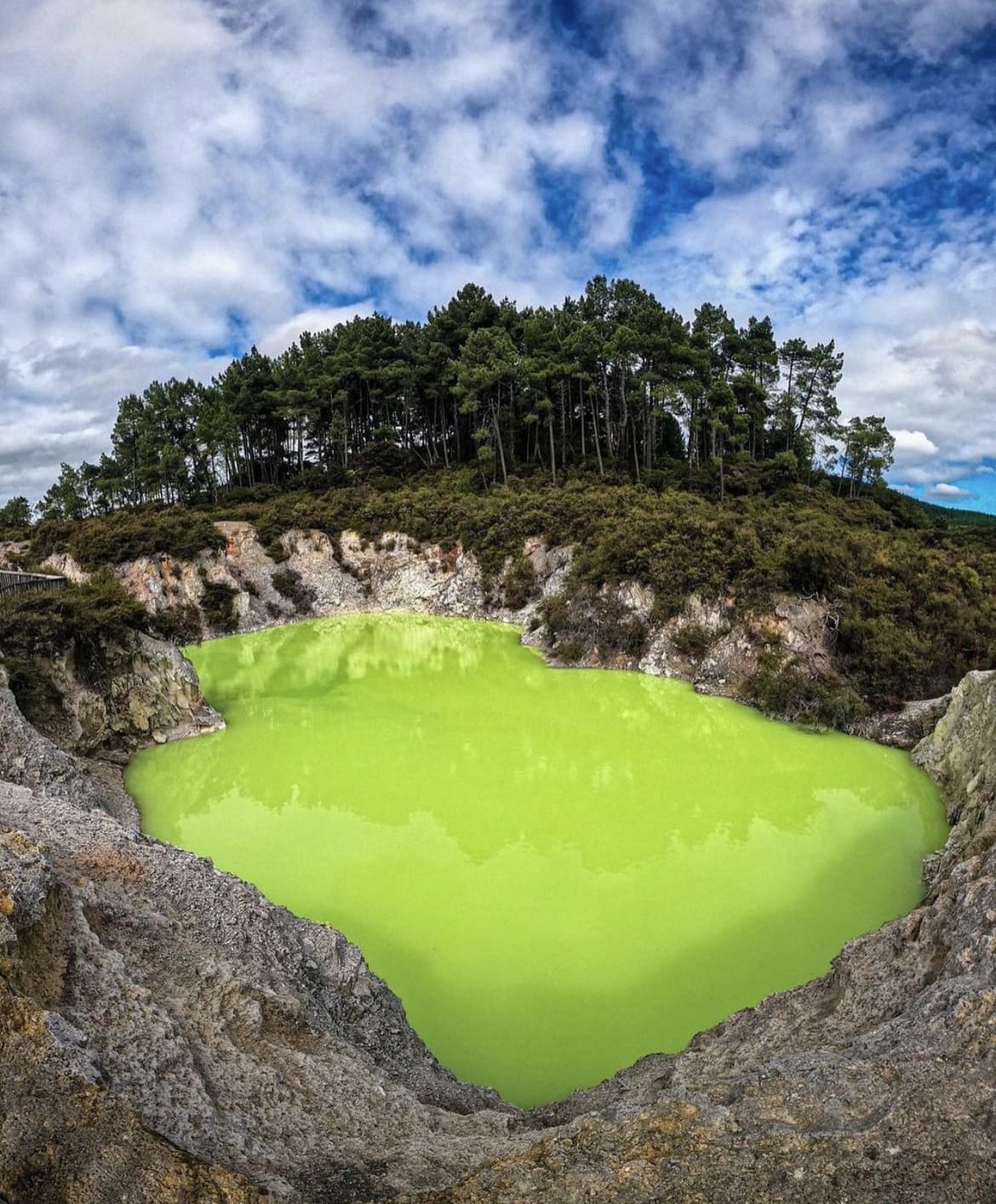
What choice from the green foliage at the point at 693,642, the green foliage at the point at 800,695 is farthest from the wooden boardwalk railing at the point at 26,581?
the green foliage at the point at 800,695

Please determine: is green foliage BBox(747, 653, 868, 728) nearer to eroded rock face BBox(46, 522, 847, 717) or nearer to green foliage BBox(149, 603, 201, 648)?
eroded rock face BBox(46, 522, 847, 717)

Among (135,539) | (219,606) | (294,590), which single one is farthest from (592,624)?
(135,539)

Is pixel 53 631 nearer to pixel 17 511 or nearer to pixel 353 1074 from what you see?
pixel 353 1074

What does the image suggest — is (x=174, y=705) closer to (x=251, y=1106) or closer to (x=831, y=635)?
(x=251, y=1106)

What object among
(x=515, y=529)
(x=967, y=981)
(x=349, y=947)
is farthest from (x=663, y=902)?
(x=515, y=529)

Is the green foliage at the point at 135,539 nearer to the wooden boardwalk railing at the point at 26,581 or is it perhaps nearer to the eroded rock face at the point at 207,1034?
Result: the wooden boardwalk railing at the point at 26,581

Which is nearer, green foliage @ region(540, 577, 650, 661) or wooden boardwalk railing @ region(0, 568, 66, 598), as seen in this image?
green foliage @ region(540, 577, 650, 661)

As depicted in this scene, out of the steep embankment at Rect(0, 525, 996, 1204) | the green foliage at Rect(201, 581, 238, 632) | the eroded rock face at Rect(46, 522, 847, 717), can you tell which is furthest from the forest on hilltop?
the steep embankment at Rect(0, 525, 996, 1204)
